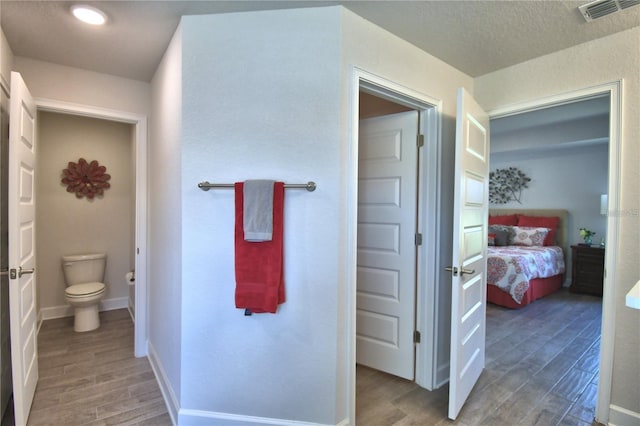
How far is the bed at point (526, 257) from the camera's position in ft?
13.5

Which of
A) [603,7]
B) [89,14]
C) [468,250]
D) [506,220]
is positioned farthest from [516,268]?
[89,14]

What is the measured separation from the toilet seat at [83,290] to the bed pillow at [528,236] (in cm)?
594

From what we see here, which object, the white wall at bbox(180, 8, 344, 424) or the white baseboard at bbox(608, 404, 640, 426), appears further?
the white baseboard at bbox(608, 404, 640, 426)

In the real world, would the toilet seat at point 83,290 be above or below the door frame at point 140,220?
below

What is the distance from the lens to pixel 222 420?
1.79m

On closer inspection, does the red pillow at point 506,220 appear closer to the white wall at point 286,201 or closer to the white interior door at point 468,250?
the white interior door at point 468,250

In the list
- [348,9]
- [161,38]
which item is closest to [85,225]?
[161,38]

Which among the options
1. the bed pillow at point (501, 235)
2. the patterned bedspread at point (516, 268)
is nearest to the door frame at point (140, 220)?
the patterned bedspread at point (516, 268)

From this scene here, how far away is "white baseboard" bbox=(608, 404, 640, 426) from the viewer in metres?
1.84

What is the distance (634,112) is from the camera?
185 cm

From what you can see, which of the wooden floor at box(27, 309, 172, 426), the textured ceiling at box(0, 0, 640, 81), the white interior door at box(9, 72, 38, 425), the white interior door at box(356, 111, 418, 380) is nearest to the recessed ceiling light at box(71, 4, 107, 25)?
the textured ceiling at box(0, 0, 640, 81)

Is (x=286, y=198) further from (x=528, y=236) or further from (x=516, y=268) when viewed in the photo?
(x=528, y=236)

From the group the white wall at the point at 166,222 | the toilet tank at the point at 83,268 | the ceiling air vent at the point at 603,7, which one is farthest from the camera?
the toilet tank at the point at 83,268

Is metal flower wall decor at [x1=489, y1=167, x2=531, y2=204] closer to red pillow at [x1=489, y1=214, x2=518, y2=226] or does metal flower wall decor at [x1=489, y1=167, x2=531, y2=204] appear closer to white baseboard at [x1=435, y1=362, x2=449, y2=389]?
red pillow at [x1=489, y1=214, x2=518, y2=226]
